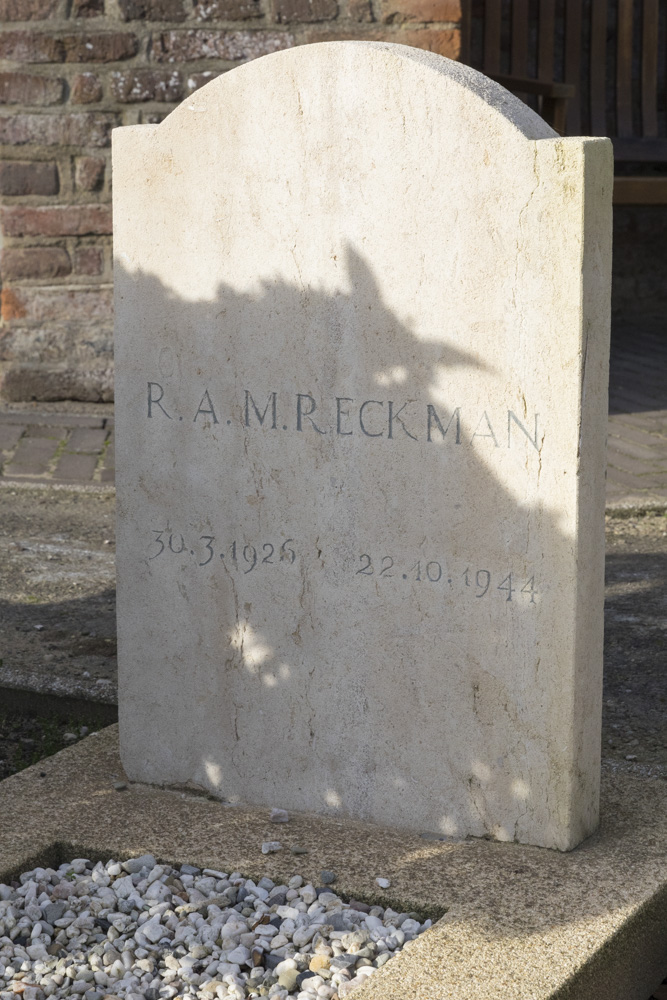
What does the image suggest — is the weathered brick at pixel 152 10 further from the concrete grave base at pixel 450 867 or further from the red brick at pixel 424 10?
the concrete grave base at pixel 450 867

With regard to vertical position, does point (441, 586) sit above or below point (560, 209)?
below

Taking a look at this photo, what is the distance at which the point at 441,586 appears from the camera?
8.17ft

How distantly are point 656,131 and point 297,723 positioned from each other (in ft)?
23.8

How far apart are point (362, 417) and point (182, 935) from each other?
3.22ft

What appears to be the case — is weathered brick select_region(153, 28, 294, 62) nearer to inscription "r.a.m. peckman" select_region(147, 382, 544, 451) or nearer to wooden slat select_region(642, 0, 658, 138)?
wooden slat select_region(642, 0, 658, 138)

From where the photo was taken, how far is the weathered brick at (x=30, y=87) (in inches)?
247

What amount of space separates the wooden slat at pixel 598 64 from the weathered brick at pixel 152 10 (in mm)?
3507

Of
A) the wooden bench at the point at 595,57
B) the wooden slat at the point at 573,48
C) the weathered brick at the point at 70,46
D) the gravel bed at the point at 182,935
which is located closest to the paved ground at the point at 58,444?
the weathered brick at the point at 70,46

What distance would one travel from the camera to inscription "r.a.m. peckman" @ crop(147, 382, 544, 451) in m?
2.38

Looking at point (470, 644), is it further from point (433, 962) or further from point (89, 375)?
point (89, 375)

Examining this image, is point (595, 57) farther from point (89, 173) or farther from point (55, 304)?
point (55, 304)

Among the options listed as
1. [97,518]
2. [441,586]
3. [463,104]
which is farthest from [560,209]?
[97,518]

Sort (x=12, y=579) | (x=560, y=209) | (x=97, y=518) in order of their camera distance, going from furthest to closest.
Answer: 1. (x=97, y=518)
2. (x=12, y=579)
3. (x=560, y=209)

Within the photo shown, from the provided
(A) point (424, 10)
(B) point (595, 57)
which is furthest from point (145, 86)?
(B) point (595, 57)
